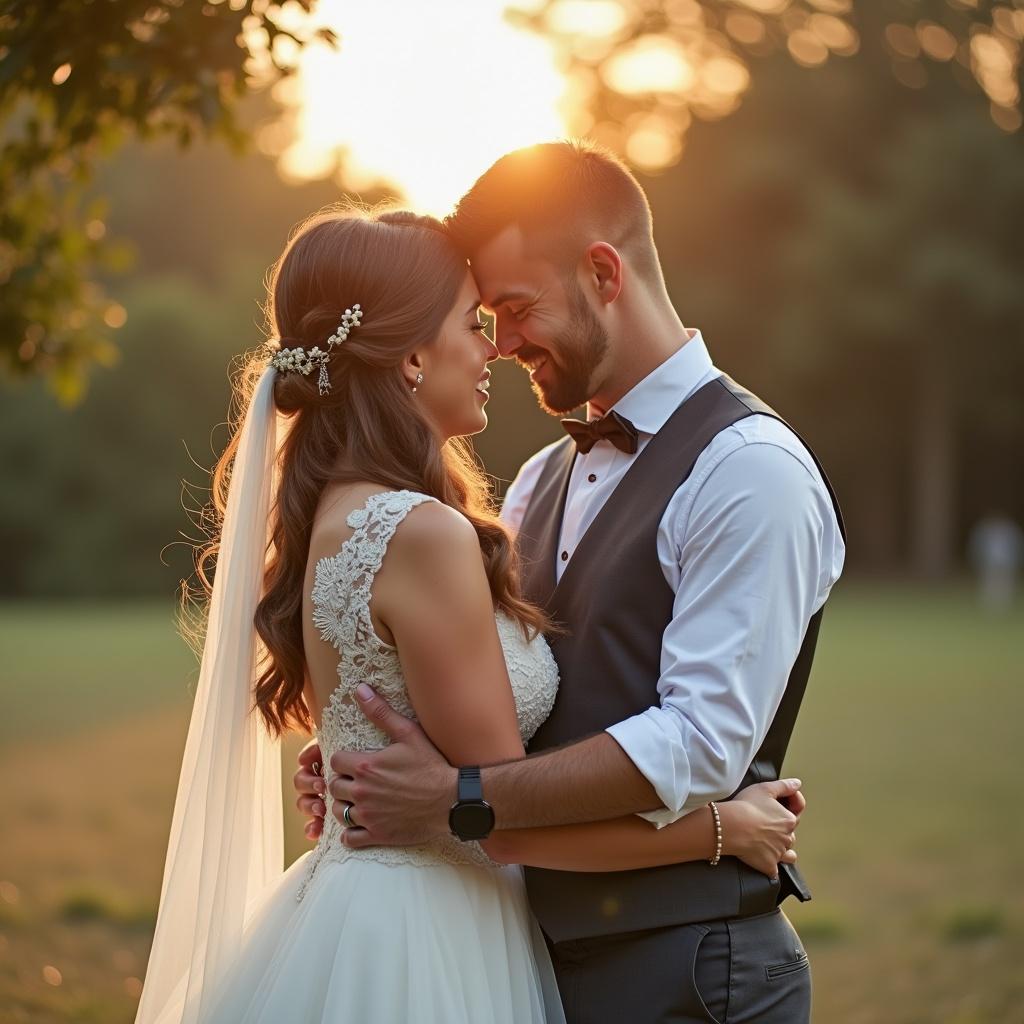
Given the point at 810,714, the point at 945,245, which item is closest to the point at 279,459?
the point at 810,714

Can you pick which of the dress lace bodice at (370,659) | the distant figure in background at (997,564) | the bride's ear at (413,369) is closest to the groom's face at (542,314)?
the bride's ear at (413,369)

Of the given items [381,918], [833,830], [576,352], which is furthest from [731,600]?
[833,830]

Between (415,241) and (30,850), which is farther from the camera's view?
(30,850)

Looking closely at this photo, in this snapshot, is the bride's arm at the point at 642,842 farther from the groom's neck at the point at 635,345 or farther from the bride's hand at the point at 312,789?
the groom's neck at the point at 635,345

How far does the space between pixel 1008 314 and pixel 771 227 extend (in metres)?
6.79

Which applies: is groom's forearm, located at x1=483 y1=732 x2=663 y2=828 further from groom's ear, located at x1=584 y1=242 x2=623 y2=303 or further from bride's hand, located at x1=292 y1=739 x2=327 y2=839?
groom's ear, located at x1=584 y1=242 x2=623 y2=303

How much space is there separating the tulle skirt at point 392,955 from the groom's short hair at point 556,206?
1.56 metres

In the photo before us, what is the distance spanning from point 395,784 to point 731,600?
2.72ft

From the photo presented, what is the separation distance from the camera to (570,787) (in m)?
2.82

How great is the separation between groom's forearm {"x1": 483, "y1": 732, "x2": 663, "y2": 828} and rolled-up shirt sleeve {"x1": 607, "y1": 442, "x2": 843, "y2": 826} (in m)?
0.04

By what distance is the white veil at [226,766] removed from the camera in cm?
322

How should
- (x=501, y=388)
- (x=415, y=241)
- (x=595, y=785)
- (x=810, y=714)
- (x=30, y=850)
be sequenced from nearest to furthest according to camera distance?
(x=595, y=785) → (x=415, y=241) → (x=30, y=850) → (x=810, y=714) → (x=501, y=388)

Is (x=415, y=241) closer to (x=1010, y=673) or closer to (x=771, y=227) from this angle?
(x=1010, y=673)

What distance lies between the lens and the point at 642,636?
10.0 feet
